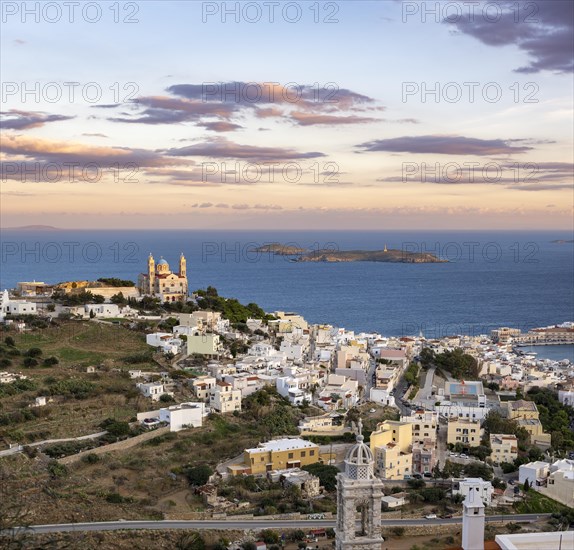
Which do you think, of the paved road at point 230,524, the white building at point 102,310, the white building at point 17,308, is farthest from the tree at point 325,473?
the white building at point 17,308

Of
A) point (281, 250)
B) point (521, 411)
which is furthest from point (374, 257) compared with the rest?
point (521, 411)

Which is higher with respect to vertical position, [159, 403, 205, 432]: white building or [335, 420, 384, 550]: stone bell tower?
[335, 420, 384, 550]: stone bell tower

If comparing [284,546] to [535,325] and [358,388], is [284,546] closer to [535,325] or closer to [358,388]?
[358,388]

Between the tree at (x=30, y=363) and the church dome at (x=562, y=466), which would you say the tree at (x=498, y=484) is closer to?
the church dome at (x=562, y=466)

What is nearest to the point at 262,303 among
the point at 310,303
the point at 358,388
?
the point at 310,303

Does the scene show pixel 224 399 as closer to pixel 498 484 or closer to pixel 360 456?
pixel 498 484

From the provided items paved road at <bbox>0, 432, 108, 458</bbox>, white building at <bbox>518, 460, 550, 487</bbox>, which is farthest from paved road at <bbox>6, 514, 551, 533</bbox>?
paved road at <bbox>0, 432, 108, 458</bbox>

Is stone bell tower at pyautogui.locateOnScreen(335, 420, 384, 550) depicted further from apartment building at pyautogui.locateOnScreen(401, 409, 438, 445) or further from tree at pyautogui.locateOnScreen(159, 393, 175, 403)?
tree at pyautogui.locateOnScreen(159, 393, 175, 403)

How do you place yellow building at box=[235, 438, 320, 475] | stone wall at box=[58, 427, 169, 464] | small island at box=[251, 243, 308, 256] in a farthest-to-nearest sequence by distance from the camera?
small island at box=[251, 243, 308, 256]
yellow building at box=[235, 438, 320, 475]
stone wall at box=[58, 427, 169, 464]
